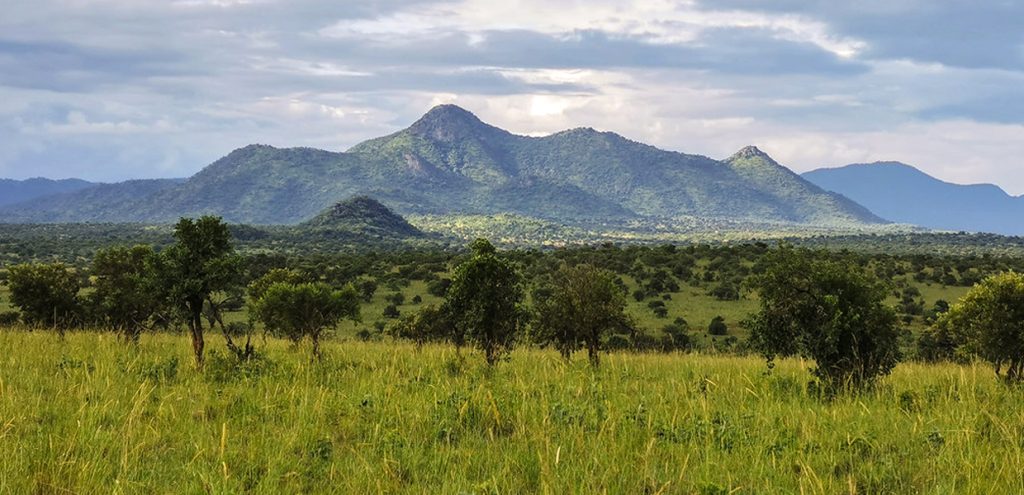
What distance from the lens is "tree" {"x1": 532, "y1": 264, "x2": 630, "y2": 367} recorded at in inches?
842

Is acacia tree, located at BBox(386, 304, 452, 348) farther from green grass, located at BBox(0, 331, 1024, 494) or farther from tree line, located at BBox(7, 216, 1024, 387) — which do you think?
green grass, located at BBox(0, 331, 1024, 494)

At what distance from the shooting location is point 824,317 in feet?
47.4

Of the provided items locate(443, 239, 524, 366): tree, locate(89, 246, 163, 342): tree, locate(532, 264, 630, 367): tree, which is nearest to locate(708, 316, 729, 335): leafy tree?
locate(532, 264, 630, 367): tree

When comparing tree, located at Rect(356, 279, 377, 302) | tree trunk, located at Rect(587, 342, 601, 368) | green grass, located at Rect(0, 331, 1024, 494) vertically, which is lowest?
tree, located at Rect(356, 279, 377, 302)

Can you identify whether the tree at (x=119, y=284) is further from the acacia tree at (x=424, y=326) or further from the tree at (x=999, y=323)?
the tree at (x=999, y=323)

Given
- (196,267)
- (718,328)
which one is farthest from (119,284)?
(718,328)

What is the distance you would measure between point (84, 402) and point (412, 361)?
7.50 meters

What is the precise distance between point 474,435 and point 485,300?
9879mm

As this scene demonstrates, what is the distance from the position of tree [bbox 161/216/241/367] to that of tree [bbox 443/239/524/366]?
5.90 m

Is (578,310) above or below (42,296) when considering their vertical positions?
above

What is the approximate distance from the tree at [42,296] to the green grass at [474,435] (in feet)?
49.2

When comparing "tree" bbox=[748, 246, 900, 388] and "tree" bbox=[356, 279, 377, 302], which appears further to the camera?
"tree" bbox=[356, 279, 377, 302]

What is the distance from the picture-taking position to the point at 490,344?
18.0m

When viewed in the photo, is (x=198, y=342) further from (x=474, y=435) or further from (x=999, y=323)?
(x=999, y=323)
